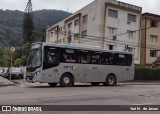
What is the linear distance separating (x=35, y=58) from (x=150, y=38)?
119ft

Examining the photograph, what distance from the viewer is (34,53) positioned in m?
23.8

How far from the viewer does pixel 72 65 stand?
24516 mm

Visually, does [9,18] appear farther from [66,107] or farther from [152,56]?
[66,107]

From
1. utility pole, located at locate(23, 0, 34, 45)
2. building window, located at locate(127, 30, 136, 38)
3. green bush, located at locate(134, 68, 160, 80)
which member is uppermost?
utility pole, located at locate(23, 0, 34, 45)

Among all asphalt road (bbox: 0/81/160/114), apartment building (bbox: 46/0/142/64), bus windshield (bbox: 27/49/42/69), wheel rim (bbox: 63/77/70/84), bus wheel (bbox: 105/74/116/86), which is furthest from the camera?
apartment building (bbox: 46/0/142/64)

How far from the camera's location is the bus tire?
2389 cm

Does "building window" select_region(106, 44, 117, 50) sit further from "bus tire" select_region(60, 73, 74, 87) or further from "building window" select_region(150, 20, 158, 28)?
"bus tire" select_region(60, 73, 74, 87)

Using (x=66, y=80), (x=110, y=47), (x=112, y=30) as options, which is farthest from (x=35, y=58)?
(x=112, y=30)

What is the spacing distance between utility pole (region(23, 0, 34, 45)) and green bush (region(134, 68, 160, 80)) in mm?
49332

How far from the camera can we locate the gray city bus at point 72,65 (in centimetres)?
2319

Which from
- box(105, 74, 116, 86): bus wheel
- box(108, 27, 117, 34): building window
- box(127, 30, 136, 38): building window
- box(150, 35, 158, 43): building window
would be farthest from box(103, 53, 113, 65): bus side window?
box(150, 35, 158, 43): building window

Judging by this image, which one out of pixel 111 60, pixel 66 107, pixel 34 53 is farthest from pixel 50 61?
pixel 66 107

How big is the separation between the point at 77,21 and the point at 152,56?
14.0 meters

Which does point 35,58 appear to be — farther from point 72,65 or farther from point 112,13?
point 112,13
